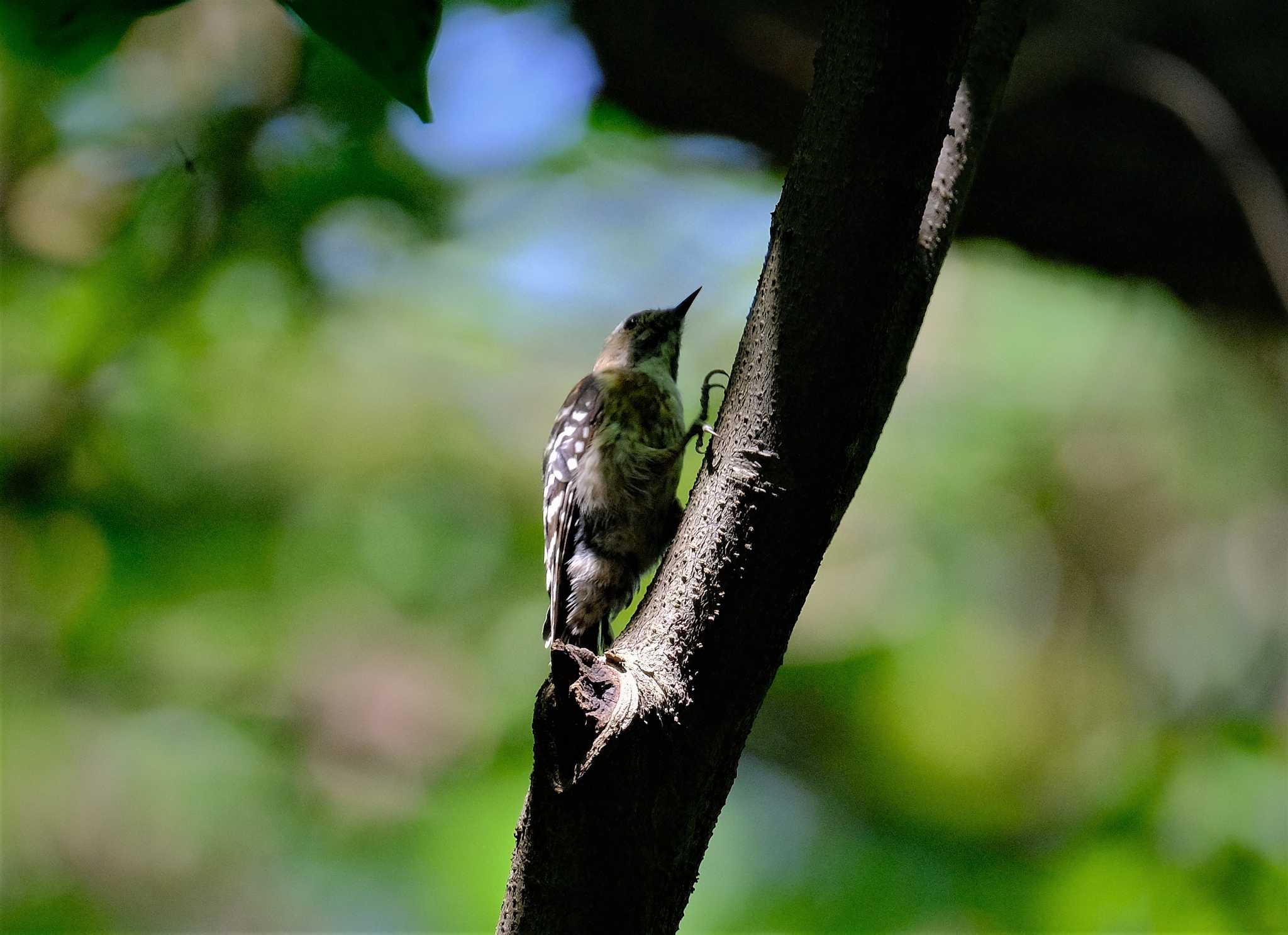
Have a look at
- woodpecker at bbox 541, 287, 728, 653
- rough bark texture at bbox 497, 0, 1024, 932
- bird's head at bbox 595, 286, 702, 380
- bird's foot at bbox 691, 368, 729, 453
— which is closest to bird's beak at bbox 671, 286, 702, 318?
bird's head at bbox 595, 286, 702, 380

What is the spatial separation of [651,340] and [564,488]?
80cm

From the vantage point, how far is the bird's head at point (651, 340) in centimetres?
368

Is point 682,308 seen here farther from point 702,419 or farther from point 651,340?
point 702,419

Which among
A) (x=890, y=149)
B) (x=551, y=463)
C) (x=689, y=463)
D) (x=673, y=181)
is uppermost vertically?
(x=673, y=181)

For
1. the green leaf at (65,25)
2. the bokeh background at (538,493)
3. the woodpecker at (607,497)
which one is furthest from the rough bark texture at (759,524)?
the bokeh background at (538,493)

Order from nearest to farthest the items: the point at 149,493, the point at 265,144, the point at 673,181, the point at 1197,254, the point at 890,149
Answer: the point at 890,149
the point at 265,144
the point at 1197,254
the point at 149,493
the point at 673,181

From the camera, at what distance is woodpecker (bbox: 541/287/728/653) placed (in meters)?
2.99

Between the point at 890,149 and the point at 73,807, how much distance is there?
20.3 ft

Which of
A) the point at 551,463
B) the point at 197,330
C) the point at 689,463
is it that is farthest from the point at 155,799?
the point at 551,463

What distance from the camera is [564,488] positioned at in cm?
316

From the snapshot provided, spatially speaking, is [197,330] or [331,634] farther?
[331,634]

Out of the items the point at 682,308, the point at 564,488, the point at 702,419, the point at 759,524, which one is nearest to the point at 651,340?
the point at 682,308

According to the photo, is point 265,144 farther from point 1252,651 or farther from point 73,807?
point 1252,651

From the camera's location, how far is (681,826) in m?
1.33
